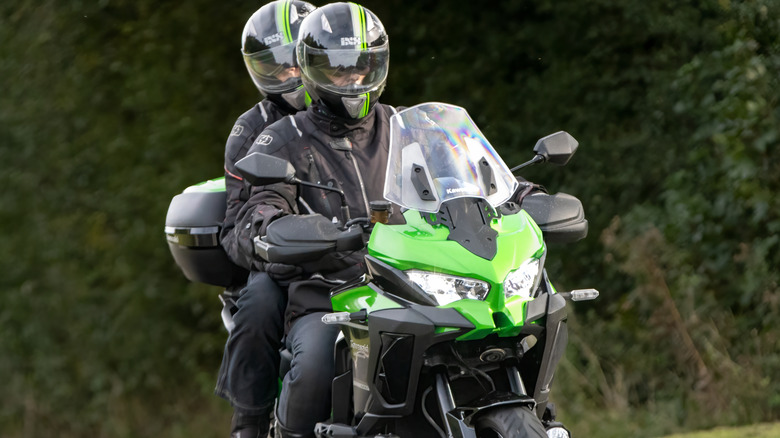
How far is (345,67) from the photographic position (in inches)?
169

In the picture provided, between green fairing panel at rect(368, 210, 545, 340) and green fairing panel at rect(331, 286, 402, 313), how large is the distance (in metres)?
0.12

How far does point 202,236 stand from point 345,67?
133cm

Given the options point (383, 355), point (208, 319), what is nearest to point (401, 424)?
point (383, 355)

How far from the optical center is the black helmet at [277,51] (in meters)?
5.62

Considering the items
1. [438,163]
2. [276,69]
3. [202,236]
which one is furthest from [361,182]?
[276,69]

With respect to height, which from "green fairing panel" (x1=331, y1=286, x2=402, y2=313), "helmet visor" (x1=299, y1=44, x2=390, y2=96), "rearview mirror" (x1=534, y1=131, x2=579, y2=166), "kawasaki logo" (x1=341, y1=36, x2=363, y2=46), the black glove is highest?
"kawasaki logo" (x1=341, y1=36, x2=363, y2=46)

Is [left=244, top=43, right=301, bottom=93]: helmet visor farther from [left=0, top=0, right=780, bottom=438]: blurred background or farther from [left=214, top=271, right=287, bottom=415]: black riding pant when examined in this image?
[left=0, top=0, right=780, bottom=438]: blurred background

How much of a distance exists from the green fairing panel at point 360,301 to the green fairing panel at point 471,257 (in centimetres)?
12

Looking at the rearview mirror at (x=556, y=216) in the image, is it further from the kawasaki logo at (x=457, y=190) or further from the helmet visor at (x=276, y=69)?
the helmet visor at (x=276, y=69)

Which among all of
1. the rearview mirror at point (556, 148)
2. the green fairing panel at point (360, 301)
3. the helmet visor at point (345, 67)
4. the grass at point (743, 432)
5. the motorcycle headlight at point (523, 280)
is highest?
the helmet visor at point (345, 67)

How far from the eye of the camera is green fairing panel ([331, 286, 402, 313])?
147 inches

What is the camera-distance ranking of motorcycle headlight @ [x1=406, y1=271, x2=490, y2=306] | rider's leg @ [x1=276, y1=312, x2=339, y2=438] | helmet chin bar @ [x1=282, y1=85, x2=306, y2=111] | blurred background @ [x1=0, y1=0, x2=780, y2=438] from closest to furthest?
motorcycle headlight @ [x1=406, y1=271, x2=490, y2=306], rider's leg @ [x1=276, y1=312, x2=339, y2=438], helmet chin bar @ [x1=282, y1=85, x2=306, y2=111], blurred background @ [x1=0, y1=0, x2=780, y2=438]

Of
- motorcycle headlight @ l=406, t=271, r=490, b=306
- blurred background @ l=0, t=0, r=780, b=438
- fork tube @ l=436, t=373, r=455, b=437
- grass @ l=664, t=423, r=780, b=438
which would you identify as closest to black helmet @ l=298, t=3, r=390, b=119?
motorcycle headlight @ l=406, t=271, r=490, b=306

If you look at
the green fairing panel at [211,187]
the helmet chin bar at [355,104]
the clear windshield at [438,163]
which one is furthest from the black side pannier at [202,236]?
the clear windshield at [438,163]
